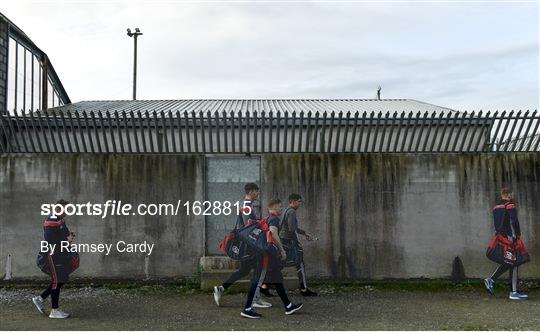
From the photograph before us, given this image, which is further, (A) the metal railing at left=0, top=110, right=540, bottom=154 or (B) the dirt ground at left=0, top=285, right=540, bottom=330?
(A) the metal railing at left=0, top=110, right=540, bottom=154

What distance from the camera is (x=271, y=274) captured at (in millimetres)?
6539

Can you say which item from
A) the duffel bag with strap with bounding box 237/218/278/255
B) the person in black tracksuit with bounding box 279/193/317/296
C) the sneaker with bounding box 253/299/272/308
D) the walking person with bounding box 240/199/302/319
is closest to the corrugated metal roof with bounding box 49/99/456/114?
the person in black tracksuit with bounding box 279/193/317/296

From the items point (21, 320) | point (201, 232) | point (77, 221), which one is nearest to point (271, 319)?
point (201, 232)

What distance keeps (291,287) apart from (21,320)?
3.87 metres

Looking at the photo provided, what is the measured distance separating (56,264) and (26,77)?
6.34 metres

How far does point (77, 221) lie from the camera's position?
8.09 m

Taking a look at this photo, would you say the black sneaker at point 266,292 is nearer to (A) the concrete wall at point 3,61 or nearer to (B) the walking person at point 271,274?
(B) the walking person at point 271,274

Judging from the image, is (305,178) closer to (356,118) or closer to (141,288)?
(356,118)

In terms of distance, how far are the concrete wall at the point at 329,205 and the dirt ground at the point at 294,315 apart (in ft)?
1.51

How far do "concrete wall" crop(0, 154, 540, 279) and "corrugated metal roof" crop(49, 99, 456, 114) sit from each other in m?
2.96

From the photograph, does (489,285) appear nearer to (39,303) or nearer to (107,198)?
(107,198)

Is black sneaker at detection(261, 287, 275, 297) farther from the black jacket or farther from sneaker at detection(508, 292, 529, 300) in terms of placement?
the black jacket

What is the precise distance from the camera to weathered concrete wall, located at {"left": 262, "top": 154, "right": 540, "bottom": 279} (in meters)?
8.12

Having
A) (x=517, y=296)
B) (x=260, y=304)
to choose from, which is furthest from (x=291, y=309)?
(x=517, y=296)
